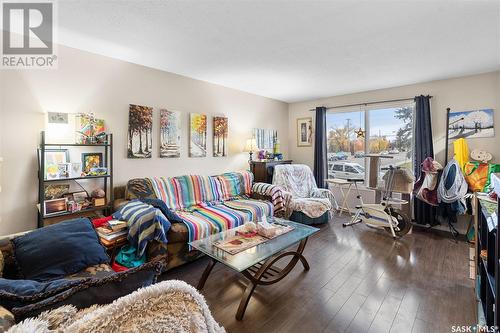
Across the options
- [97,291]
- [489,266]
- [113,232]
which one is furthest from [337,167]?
[97,291]

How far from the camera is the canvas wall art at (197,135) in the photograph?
3695mm

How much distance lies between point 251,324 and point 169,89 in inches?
122

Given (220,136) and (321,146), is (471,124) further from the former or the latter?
(220,136)

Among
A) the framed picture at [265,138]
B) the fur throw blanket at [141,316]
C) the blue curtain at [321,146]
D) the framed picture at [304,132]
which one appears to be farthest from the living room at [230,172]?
the framed picture at [304,132]

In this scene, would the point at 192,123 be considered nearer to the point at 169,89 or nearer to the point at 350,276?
the point at 169,89

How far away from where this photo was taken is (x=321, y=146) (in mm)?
5000

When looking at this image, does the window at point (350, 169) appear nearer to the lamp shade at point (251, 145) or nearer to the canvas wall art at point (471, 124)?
the canvas wall art at point (471, 124)

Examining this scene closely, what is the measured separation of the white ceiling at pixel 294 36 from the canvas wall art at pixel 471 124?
23.7 inches

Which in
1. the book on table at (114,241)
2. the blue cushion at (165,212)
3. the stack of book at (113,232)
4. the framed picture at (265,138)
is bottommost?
the book on table at (114,241)

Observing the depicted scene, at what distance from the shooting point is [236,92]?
14.4ft

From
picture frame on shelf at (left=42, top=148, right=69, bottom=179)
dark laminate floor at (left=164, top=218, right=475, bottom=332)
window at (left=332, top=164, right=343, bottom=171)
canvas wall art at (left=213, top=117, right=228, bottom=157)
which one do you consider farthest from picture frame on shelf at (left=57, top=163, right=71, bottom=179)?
window at (left=332, top=164, right=343, bottom=171)

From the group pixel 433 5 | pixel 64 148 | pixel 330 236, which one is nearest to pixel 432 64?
pixel 433 5

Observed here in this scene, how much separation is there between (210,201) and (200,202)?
17 centimetres

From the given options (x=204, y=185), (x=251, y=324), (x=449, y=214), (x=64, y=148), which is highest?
(x=64, y=148)
